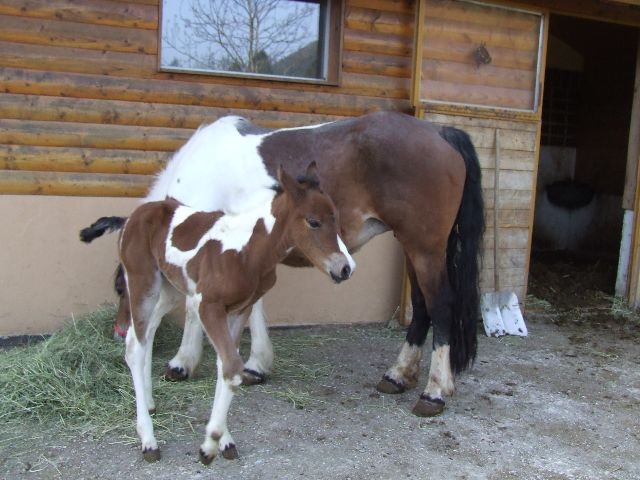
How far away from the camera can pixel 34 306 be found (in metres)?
4.95

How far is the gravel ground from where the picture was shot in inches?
123

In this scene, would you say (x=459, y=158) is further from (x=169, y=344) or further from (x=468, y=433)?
(x=169, y=344)

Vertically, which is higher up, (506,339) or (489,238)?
(489,238)

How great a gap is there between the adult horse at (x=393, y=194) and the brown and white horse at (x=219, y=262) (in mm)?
886

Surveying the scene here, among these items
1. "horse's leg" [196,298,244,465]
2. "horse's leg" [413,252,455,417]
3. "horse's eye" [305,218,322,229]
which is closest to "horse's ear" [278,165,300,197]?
"horse's eye" [305,218,322,229]

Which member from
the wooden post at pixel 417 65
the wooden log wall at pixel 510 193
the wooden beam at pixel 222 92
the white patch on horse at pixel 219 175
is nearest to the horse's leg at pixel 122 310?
the white patch on horse at pixel 219 175

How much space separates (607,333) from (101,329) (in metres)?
4.66

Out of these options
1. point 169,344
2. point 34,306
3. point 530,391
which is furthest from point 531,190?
point 34,306

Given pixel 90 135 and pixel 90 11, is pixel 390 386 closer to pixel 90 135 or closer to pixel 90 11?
pixel 90 135

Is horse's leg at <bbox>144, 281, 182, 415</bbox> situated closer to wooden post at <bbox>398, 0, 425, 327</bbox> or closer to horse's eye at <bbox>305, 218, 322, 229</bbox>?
horse's eye at <bbox>305, 218, 322, 229</bbox>

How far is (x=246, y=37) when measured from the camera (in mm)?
5551

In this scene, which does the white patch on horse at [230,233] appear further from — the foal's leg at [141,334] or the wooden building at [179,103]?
the wooden building at [179,103]

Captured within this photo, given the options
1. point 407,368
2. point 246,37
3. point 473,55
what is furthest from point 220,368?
point 473,55

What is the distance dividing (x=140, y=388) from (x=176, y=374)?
1.03 meters
